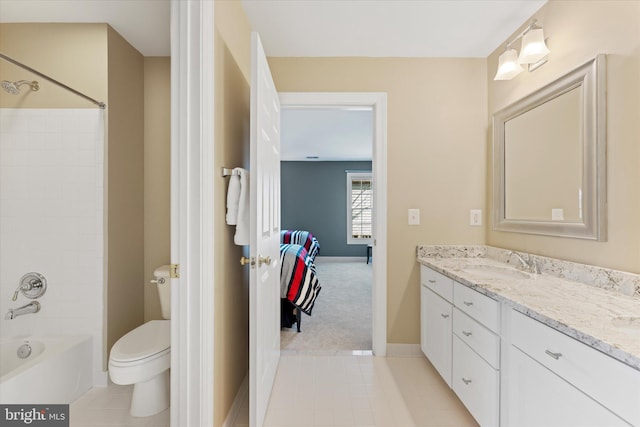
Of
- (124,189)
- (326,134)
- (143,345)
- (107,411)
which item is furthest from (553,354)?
(326,134)

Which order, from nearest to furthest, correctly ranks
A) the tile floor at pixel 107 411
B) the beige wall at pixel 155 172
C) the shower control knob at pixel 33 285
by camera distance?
the tile floor at pixel 107 411 < the shower control knob at pixel 33 285 < the beige wall at pixel 155 172

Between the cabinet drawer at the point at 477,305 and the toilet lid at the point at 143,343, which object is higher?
the cabinet drawer at the point at 477,305

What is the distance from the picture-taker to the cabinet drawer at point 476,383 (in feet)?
4.51

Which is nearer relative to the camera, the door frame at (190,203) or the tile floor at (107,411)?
the door frame at (190,203)

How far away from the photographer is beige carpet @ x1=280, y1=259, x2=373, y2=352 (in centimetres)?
266

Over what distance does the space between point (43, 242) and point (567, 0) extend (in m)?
3.55

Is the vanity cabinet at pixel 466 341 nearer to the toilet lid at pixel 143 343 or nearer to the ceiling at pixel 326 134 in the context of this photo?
the toilet lid at pixel 143 343

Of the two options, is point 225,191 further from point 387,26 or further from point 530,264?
point 530,264

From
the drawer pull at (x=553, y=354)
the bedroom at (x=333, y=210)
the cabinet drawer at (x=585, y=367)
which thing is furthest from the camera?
the bedroom at (x=333, y=210)

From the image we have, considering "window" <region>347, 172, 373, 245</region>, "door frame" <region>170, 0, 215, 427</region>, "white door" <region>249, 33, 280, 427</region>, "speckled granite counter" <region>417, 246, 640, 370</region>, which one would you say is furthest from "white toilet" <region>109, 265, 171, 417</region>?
"window" <region>347, 172, 373, 245</region>

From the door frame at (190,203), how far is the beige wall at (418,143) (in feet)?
4.19

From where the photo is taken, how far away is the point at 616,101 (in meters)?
1.38

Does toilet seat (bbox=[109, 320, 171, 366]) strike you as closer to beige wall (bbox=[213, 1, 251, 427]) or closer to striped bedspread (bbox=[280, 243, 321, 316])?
beige wall (bbox=[213, 1, 251, 427])

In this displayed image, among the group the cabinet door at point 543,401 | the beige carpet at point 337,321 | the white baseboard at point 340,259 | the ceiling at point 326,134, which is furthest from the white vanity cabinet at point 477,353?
the white baseboard at point 340,259
